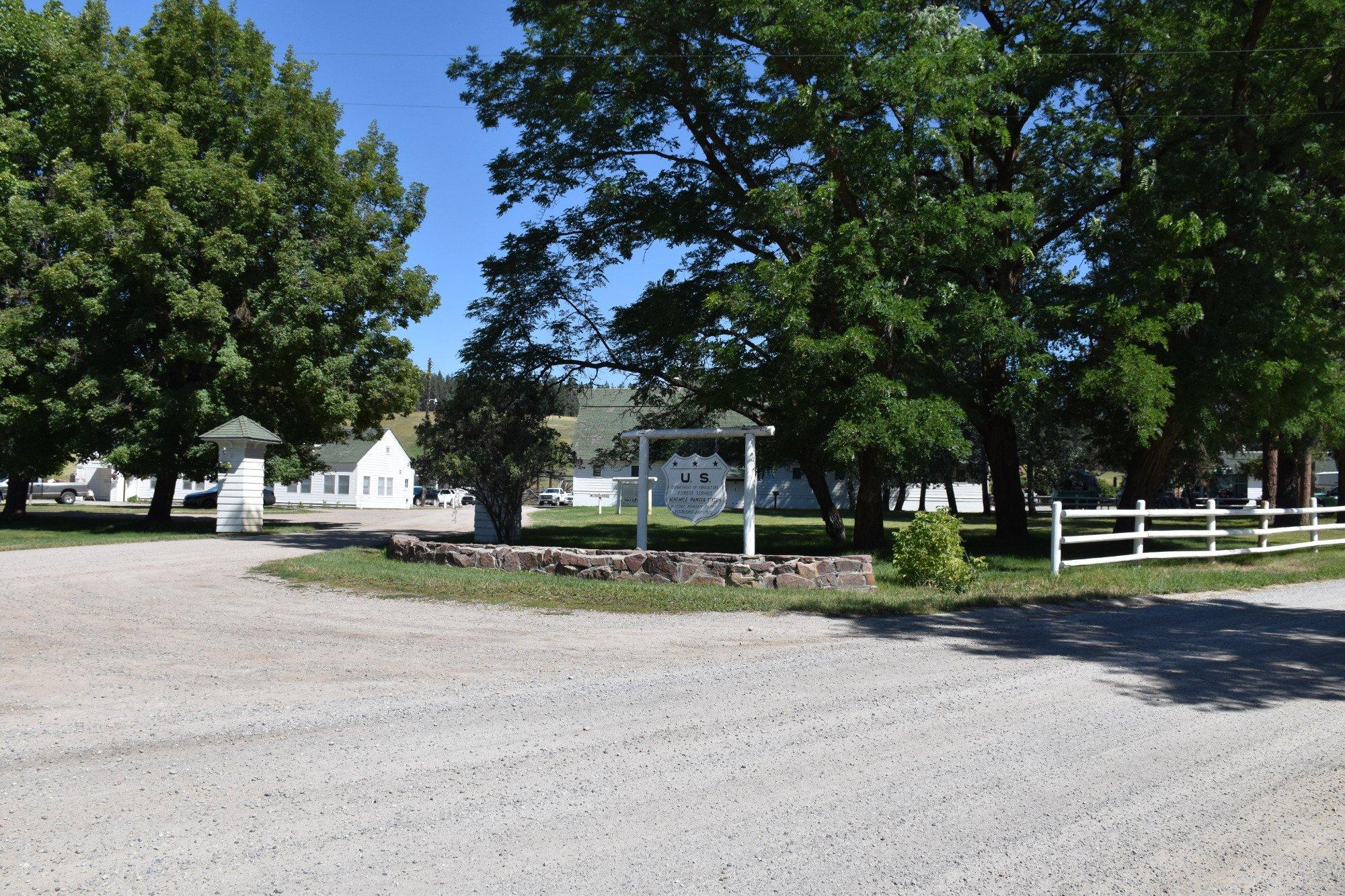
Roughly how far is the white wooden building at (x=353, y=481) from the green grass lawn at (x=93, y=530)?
62.4ft

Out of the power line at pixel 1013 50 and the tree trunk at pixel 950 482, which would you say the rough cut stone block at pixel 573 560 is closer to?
the power line at pixel 1013 50

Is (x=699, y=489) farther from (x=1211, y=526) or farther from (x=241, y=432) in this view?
(x=241, y=432)

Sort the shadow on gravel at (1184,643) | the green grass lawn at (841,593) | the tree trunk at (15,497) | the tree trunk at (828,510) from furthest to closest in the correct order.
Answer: the tree trunk at (15,497)
the tree trunk at (828,510)
the green grass lawn at (841,593)
the shadow on gravel at (1184,643)

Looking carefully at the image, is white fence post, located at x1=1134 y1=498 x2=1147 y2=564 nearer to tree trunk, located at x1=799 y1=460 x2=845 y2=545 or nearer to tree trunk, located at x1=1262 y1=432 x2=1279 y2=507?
tree trunk, located at x1=799 y1=460 x2=845 y2=545

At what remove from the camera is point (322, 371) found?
86.3 feet

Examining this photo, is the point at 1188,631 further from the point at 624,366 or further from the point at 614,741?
the point at 624,366

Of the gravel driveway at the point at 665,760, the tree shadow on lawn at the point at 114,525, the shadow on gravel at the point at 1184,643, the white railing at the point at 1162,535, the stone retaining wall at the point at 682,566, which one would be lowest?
the tree shadow on lawn at the point at 114,525

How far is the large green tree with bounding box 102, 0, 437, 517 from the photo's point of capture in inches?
995

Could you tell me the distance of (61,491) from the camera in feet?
193

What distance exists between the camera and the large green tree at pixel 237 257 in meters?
25.3

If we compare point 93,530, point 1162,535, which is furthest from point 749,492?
point 93,530

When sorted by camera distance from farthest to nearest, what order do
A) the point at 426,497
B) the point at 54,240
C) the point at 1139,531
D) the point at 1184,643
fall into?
the point at 426,497 → the point at 54,240 → the point at 1139,531 → the point at 1184,643

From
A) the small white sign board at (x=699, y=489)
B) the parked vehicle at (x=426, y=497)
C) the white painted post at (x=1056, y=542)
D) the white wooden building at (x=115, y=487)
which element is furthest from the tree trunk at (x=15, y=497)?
the parked vehicle at (x=426, y=497)

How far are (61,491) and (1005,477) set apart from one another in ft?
192
